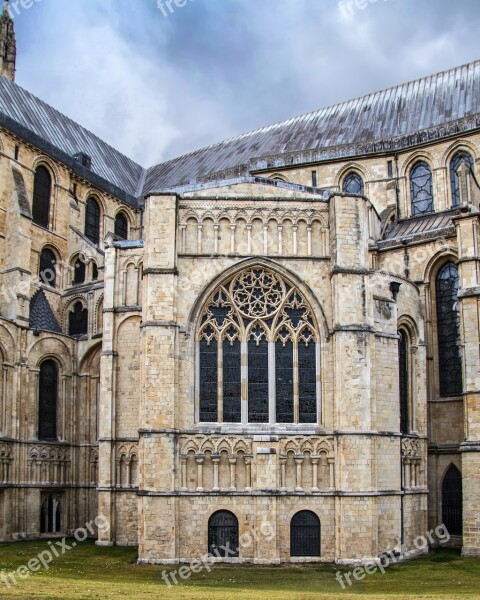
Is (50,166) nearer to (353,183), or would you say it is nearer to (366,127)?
(353,183)

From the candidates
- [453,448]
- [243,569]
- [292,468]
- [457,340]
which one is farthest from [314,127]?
[243,569]

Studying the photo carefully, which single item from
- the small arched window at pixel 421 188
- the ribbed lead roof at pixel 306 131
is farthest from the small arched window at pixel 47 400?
the small arched window at pixel 421 188

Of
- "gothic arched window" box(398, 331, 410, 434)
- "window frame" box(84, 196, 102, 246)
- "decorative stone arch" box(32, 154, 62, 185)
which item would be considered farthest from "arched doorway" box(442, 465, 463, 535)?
"decorative stone arch" box(32, 154, 62, 185)

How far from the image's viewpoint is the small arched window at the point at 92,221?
4406cm

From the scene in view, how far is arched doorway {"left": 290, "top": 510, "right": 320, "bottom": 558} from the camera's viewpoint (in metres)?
25.6

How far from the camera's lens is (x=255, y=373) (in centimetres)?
2711

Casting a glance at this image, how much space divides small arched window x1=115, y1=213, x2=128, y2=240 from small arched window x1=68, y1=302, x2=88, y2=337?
340 inches

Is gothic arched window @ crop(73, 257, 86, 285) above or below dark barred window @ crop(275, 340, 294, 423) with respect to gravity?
above

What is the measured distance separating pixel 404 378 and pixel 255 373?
6116 millimetres

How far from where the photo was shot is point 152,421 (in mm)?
25781

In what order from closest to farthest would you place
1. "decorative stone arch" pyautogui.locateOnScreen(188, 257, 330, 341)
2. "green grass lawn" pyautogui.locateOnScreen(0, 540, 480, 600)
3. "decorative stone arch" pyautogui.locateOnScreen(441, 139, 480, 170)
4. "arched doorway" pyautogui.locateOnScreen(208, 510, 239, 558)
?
"green grass lawn" pyautogui.locateOnScreen(0, 540, 480, 600) → "arched doorway" pyautogui.locateOnScreen(208, 510, 239, 558) → "decorative stone arch" pyautogui.locateOnScreen(188, 257, 330, 341) → "decorative stone arch" pyautogui.locateOnScreen(441, 139, 480, 170)

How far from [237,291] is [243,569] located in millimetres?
9268

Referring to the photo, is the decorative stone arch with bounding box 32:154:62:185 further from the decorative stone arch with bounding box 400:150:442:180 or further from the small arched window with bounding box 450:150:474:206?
the small arched window with bounding box 450:150:474:206

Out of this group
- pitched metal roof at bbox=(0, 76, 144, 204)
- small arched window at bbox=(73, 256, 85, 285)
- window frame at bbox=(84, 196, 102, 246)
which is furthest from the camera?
window frame at bbox=(84, 196, 102, 246)
